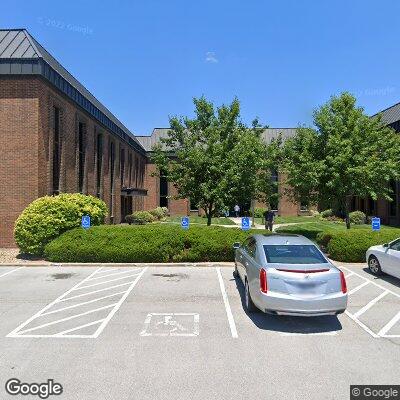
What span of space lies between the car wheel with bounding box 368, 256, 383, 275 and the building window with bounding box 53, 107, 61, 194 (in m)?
16.1


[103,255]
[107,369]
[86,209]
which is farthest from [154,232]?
[107,369]

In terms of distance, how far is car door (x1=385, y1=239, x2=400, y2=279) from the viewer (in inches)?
433

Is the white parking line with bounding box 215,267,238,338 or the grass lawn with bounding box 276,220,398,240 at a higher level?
the grass lawn with bounding box 276,220,398,240

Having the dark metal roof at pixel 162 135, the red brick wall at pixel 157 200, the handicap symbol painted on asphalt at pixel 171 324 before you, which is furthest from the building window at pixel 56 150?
the dark metal roof at pixel 162 135

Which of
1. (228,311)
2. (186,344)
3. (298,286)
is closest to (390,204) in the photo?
(228,311)

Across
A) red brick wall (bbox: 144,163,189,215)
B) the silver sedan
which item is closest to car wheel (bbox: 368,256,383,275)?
the silver sedan

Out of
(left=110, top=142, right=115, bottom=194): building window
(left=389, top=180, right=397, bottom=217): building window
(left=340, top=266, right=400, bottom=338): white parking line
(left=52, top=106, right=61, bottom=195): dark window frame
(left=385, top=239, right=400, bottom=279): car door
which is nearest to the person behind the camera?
(left=340, top=266, right=400, bottom=338): white parking line

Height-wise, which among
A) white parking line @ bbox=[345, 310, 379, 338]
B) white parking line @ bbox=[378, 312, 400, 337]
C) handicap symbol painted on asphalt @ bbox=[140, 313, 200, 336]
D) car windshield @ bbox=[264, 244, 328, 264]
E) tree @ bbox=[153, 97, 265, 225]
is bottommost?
handicap symbol painted on asphalt @ bbox=[140, 313, 200, 336]

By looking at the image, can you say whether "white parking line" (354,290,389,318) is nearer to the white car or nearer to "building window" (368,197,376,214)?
the white car

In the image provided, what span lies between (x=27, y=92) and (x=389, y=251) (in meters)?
17.5

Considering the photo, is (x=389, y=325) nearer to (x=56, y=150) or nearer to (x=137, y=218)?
(x=56, y=150)

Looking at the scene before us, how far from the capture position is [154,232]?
608 inches

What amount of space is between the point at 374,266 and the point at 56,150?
56.0 ft

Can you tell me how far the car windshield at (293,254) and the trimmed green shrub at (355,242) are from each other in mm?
7564
